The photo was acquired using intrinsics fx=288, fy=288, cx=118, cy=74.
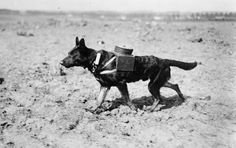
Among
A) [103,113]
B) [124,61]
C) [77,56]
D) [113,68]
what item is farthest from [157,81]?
[77,56]

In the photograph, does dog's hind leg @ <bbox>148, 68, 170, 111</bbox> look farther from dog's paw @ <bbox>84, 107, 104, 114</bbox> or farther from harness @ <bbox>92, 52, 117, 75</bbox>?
dog's paw @ <bbox>84, 107, 104, 114</bbox>

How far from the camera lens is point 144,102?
6875 millimetres

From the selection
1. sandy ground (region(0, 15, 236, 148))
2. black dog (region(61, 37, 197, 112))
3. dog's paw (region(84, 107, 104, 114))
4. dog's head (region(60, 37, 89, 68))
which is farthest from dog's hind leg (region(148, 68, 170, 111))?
dog's head (region(60, 37, 89, 68))

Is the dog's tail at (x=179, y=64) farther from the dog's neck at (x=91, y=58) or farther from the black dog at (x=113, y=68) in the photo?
the dog's neck at (x=91, y=58)

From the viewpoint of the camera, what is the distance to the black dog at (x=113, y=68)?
19.0 feet

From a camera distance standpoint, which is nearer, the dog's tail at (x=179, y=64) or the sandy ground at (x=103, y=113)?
the sandy ground at (x=103, y=113)

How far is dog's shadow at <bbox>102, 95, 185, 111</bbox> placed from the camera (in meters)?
6.47

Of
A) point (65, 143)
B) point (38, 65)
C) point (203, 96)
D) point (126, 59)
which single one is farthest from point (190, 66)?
point (38, 65)

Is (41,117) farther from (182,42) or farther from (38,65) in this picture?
(182,42)

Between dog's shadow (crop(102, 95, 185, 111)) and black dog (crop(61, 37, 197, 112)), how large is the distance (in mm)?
353

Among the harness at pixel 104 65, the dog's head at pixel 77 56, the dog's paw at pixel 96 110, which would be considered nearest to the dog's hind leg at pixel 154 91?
the harness at pixel 104 65

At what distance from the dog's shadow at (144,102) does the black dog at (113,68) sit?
0.35 metres

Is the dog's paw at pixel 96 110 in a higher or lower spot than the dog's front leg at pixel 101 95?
lower

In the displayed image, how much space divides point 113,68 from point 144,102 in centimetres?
153
